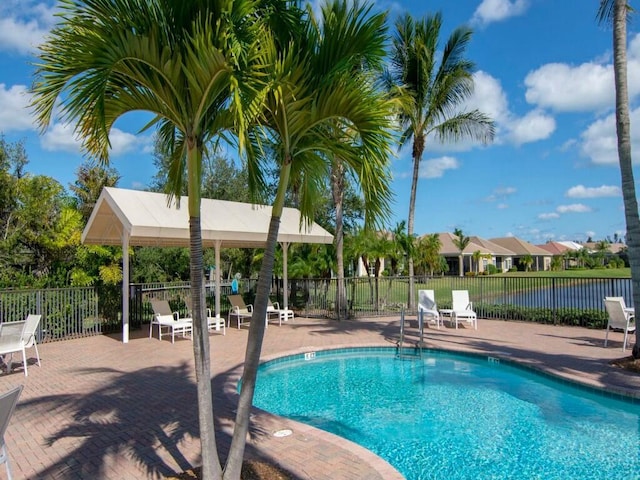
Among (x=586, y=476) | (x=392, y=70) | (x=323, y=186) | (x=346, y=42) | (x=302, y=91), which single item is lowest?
(x=586, y=476)

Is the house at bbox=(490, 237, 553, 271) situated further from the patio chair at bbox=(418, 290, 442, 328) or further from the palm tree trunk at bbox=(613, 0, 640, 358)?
the palm tree trunk at bbox=(613, 0, 640, 358)

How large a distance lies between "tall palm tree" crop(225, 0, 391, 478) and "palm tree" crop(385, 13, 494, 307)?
13458 millimetres

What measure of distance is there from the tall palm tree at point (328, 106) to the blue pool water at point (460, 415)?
11.4ft

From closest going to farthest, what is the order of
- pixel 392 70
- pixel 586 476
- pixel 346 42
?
1. pixel 346 42
2. pixel 586 476
3. pixel 392 70

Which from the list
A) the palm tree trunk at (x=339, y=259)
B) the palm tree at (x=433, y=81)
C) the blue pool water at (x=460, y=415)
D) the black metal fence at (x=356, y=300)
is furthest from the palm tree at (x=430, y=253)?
the blue pool water at (x=460, y=415)

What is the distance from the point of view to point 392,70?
1750 cm

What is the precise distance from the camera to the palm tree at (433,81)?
16.8 metres

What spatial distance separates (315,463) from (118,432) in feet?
8.78

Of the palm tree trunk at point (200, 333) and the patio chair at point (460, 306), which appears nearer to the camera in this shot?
the palm tree trunk at point (200, 333)

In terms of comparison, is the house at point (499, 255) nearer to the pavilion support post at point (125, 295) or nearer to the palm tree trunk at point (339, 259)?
the palm tree trunk at point (339, 259)

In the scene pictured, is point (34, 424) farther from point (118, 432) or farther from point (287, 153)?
point (287, 153)

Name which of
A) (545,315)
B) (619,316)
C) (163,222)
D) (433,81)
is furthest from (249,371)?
(433,81)

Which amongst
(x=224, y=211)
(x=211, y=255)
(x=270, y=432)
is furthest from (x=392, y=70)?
(x=211, y=255)

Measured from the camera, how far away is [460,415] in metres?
7.25
